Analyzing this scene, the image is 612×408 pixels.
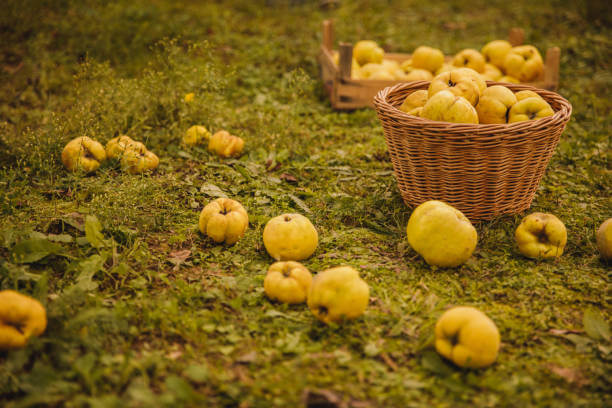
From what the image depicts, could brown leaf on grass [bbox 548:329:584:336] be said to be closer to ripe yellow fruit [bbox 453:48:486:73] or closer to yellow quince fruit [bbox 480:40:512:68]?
ripe yellow fruit [bbox 453:48:486:73]

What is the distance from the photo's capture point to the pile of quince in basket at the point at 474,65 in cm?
516

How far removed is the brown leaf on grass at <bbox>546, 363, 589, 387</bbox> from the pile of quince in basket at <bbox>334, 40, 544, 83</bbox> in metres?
3.55

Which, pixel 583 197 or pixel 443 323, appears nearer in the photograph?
pixel 443 323

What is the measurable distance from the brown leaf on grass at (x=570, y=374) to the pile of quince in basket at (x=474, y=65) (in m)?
3.55

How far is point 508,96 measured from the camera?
10.6 feet

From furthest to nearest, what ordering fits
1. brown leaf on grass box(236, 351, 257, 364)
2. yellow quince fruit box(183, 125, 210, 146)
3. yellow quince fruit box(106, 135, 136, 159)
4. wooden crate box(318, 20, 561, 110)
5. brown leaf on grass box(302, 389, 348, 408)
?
wooden crate box(318, 20, 561, 110) < yellow quince fruit box(183, 125, 210, 146) < yellow quince fruit box(106, 135, 136, 159) < brown leaf on grass box(236, 351, 257, 364) < brown leaf on grass box(302, 389, 348, 408)

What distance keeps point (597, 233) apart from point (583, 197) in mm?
866

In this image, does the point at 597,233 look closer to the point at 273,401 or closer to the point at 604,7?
the point at 273,401

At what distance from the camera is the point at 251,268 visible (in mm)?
2900

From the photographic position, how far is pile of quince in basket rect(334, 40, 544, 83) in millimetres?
5160

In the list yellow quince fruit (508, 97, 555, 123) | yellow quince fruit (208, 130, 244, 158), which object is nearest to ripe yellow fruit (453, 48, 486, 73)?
yellow quince fruit (508, 97, 555, 123)

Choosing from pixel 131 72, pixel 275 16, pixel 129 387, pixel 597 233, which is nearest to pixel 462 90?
pixel 597 233

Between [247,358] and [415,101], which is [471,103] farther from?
[247,358]

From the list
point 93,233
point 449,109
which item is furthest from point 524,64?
point 93,233
